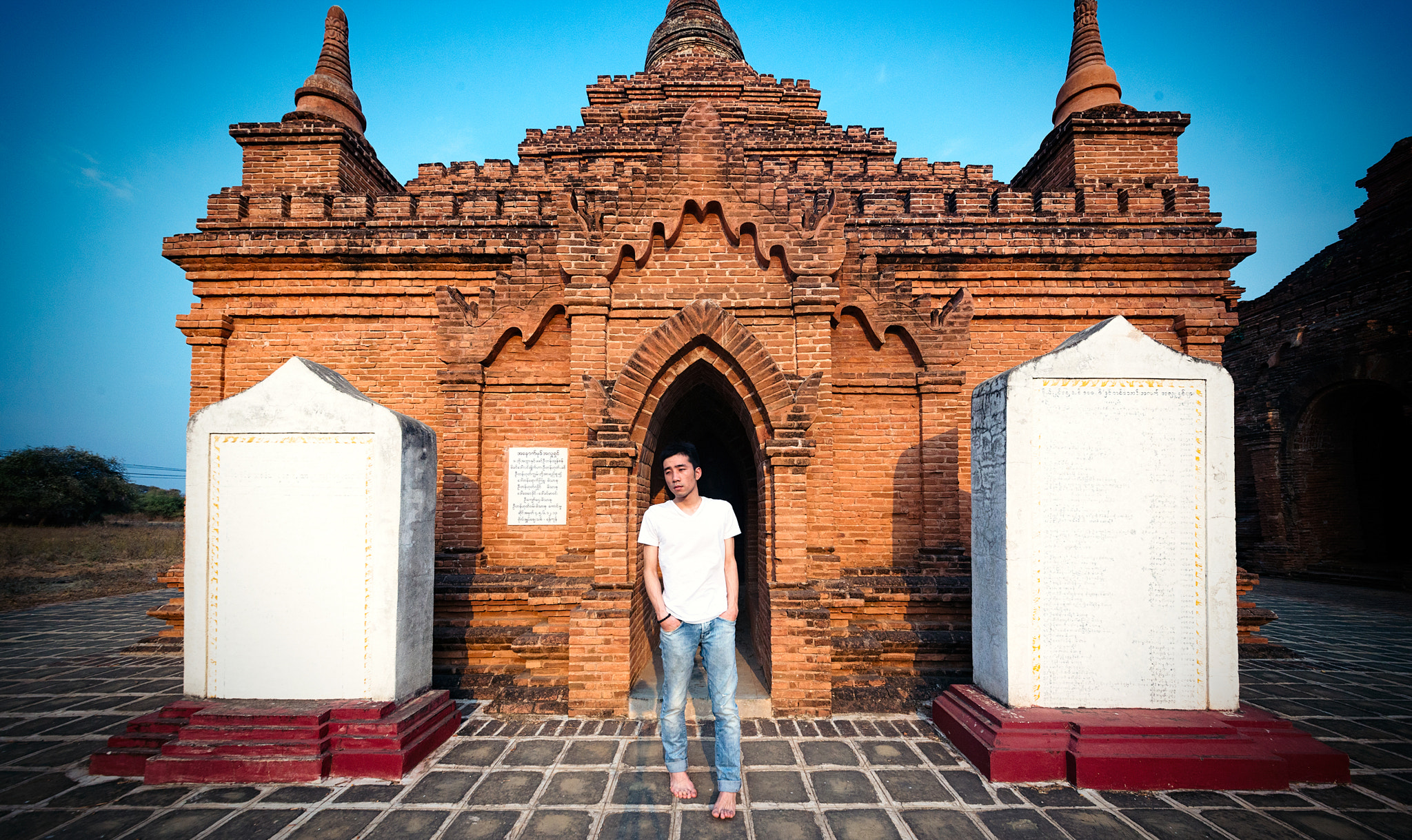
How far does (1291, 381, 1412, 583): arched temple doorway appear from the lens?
43.9 feet

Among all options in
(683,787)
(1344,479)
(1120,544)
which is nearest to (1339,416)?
(1344,479)

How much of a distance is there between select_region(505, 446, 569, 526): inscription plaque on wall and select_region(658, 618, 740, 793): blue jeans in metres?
3.37

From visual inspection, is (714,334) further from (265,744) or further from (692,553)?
(265,744)

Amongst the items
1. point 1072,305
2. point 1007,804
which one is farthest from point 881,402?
point 1007,804

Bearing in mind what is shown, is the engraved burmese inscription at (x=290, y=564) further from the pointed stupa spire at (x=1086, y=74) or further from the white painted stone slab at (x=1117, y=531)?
the pointed stupa spire at (x=1086, y=74)

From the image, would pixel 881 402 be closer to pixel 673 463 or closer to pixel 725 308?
pixel 725 308

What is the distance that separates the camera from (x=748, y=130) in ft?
36.3

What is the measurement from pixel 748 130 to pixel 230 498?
1035cm

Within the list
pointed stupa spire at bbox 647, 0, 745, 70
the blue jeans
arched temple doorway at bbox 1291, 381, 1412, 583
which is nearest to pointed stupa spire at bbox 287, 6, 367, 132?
pointed stupa spire at bbox 647, 0, 745, 70

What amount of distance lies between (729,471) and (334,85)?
10.7 metres

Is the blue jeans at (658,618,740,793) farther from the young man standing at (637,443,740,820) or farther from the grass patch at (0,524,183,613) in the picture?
the grass patch at (0,524,183,613)

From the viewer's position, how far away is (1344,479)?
1344cm

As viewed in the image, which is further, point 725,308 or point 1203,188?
point 1203,188

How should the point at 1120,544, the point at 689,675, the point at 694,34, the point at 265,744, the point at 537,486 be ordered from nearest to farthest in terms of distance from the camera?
the point at 689,675 → the point at 265,744 → the point at 1120,544 → the point at 537,486 → the point at 694,34
